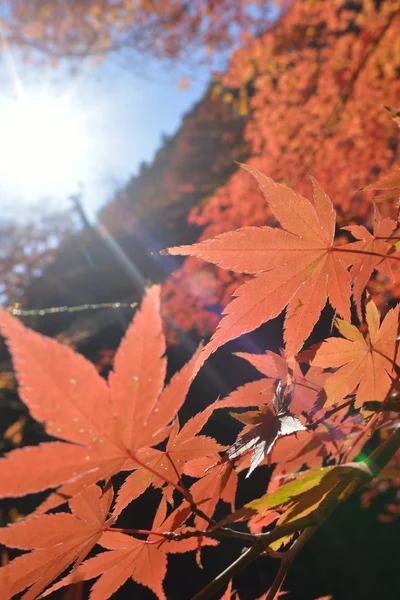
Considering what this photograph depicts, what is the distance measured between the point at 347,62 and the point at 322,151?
6.81 feet

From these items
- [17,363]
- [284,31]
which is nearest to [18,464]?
[17,363]

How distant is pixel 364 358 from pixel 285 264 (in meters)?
0.19

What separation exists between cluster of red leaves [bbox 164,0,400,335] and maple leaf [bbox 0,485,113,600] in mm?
5037

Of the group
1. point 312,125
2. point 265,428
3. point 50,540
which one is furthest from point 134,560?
point 312,125

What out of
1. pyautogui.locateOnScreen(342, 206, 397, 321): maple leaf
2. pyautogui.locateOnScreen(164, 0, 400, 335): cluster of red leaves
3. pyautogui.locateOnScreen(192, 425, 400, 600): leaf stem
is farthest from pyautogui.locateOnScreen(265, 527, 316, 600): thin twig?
pyautogui.locateOnScreen(164, 0, 400, 335): cluster of red leaves

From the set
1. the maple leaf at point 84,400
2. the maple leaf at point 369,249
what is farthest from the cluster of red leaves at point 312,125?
the maple leaf at point 84,400

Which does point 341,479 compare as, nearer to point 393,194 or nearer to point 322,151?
point 393,194

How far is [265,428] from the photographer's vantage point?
508 millimetres

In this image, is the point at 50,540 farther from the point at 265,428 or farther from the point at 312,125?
the point at 312,125

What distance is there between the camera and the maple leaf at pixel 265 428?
474 mm

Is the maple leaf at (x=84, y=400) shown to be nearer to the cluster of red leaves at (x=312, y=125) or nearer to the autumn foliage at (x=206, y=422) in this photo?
the autumn foliage at (x=206, y=422)

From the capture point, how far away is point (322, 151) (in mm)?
6270

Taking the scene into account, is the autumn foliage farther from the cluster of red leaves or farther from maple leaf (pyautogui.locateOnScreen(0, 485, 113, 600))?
the cluster of red leaves

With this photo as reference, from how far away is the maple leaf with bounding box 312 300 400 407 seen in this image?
57 centimetres
